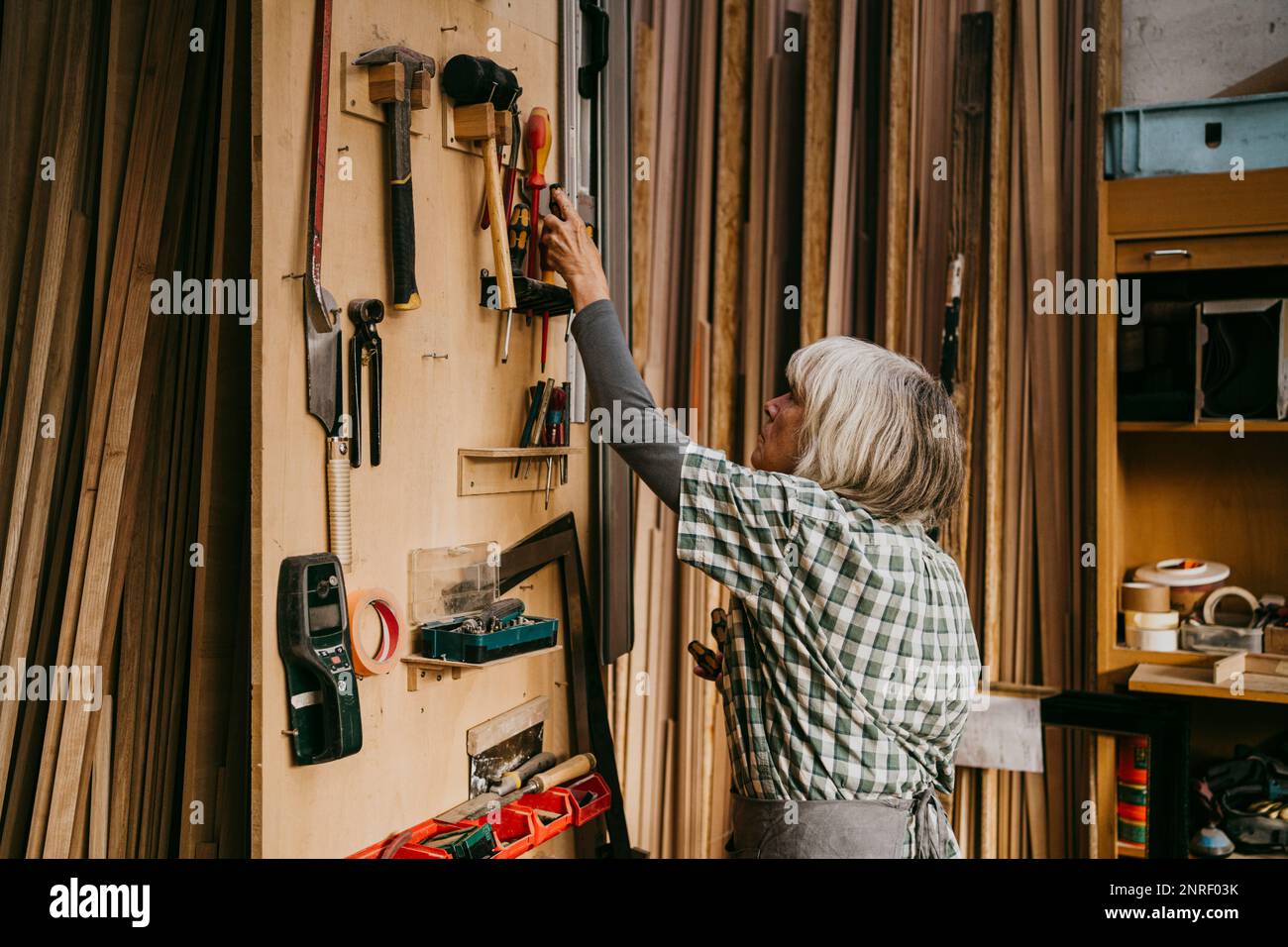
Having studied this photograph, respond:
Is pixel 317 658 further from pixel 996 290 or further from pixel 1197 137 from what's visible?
pixel 1197 137

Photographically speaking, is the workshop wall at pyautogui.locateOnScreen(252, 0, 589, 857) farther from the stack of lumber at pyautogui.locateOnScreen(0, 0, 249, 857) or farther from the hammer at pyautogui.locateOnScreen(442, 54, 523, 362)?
the stack of lumber at pyautogui.locateOnScreen(0, 0, 249, 857)

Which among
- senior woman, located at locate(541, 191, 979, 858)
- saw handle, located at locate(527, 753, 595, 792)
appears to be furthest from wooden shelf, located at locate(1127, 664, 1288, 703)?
saw handle, located at locate(527, 753, 595, 792)

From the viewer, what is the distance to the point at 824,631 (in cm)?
168

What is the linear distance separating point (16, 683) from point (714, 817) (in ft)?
6.08

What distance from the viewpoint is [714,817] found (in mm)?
3047

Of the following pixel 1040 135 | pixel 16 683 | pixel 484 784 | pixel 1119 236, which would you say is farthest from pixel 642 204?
pixel 16 683

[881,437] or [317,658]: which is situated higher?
[881,437]

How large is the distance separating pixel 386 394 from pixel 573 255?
1.43 feet

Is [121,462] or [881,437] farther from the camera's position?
[121,462]

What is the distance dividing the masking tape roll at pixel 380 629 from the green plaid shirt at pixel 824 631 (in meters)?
0.48

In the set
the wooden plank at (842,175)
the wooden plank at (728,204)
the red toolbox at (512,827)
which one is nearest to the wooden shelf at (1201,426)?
the wooden plank at (842,175)

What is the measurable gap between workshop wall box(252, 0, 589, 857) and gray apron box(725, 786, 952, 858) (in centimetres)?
55

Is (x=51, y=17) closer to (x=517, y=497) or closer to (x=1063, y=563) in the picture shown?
(x=517, y=497)

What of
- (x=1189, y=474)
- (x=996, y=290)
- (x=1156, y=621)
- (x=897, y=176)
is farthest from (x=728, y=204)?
(x=1156, y=621)
